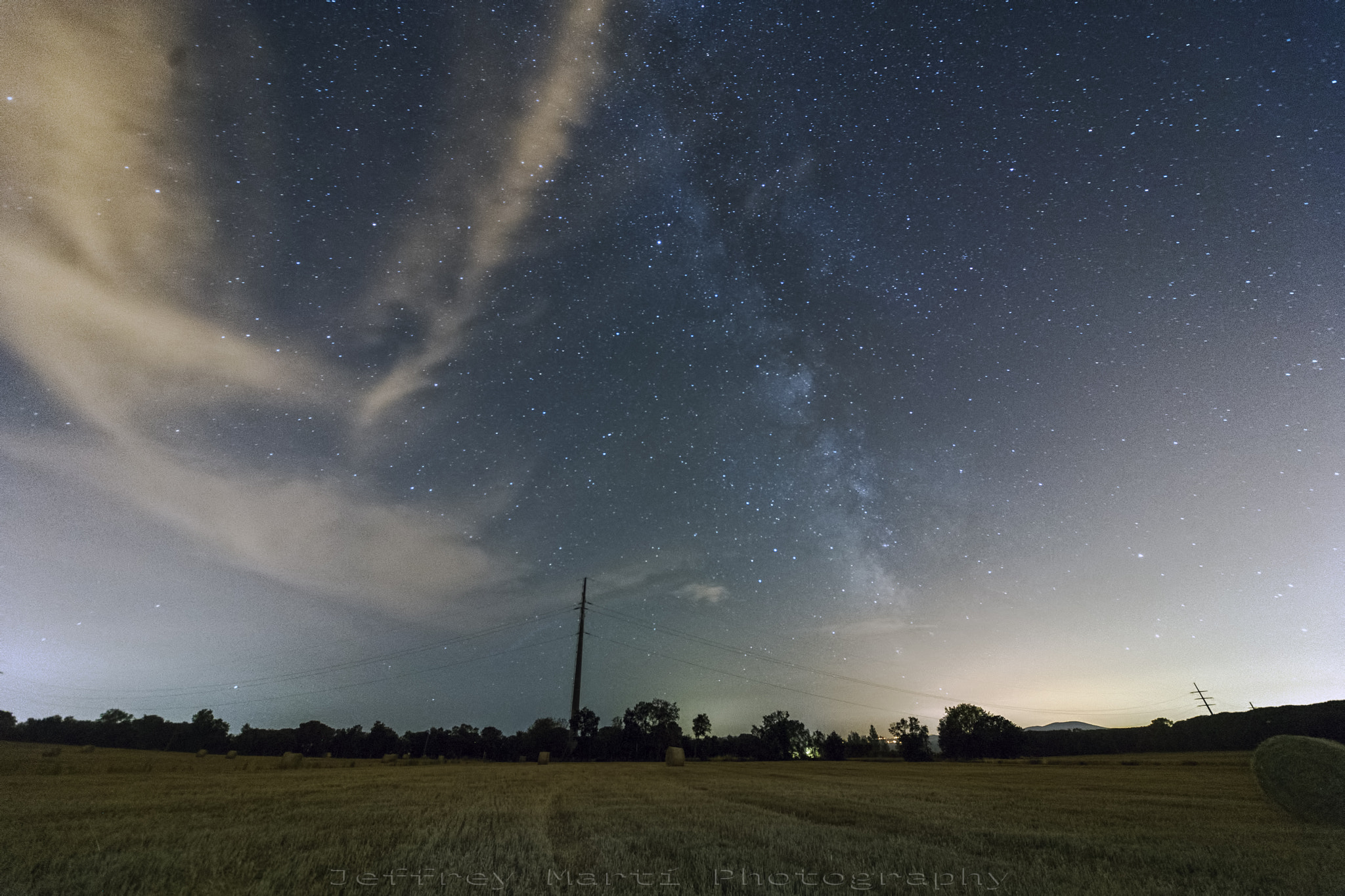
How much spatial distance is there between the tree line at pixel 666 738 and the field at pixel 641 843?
4447 centimetres

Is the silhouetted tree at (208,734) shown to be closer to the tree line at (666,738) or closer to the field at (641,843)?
the tree line at (666,738)

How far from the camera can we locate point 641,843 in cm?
693

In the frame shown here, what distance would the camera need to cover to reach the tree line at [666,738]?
5750 cm

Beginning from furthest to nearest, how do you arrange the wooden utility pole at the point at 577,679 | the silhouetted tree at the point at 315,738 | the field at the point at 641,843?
the silhouetted tree at the point at 315,738
the wooden utility pole at the point at 577,679
the field at the point at 641,843

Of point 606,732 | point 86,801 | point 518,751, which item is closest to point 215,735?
point 518,751

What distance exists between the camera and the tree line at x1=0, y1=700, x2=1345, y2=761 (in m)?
57.5

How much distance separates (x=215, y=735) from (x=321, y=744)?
1772cm

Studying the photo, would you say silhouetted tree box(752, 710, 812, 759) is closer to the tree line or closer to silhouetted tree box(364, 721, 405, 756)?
the tree line

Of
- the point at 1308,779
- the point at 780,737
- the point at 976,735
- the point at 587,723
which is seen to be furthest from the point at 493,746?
the point at 1308,779

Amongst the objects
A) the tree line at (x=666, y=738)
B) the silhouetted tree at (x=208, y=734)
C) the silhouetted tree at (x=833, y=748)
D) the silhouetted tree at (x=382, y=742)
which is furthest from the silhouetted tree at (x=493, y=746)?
the silhouetted tree at (x=833, y=748)

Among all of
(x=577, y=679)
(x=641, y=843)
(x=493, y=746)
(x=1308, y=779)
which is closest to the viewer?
(x=641, y=843)

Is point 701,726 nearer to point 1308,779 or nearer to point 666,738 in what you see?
point 666,738

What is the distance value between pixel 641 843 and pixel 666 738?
8032 cm

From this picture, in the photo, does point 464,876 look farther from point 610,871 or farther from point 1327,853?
point 1327,853
